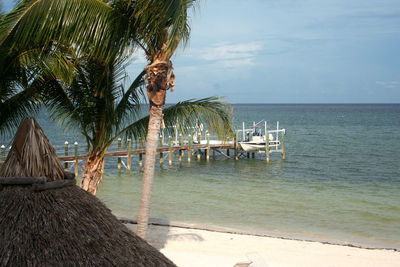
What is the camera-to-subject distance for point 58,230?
4160mm

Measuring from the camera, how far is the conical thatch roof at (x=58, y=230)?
3975mm

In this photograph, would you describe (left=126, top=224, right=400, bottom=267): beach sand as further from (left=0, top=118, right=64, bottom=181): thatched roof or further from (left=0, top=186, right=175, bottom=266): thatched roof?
(left=0, top=118, right=64, bottom=181): thatched roof

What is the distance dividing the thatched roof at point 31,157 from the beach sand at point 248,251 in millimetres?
5572

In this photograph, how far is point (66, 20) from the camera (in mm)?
6660

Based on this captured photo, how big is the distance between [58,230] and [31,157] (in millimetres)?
778

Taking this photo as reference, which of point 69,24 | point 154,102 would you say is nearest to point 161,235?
point 154,102

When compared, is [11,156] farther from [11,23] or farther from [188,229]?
[188,229]

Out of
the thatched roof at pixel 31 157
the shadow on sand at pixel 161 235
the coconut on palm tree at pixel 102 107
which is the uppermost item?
the coconut on palm tree at pixel 102 107

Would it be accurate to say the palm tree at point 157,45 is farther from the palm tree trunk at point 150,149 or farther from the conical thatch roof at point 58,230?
the conical thatch roof at point 58,230

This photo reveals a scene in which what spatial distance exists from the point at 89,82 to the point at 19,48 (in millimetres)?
1617

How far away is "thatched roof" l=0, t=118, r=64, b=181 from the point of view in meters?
4.34

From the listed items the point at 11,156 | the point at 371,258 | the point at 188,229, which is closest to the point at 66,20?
the point at 11,156

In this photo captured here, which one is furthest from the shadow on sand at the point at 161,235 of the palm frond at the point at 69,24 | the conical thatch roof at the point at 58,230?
the conical thatch roof at the point at 58,230

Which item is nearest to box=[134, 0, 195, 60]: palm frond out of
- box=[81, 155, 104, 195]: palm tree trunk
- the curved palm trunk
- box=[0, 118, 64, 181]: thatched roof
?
the curved palm trunk
